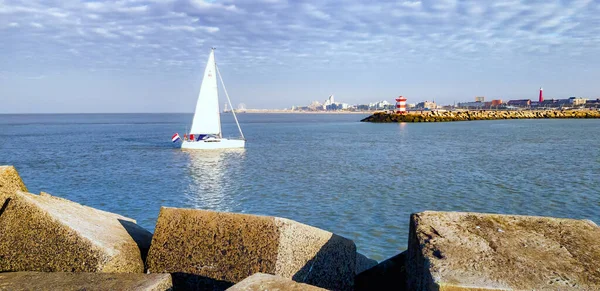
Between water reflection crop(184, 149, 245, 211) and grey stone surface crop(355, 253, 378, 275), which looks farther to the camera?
water reflection crop(184, 149, 245, 211)

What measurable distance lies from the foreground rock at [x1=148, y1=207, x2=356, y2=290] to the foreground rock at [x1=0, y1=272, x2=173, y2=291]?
537 millimetres

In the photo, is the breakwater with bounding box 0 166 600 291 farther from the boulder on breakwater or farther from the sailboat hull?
the sailboat hull

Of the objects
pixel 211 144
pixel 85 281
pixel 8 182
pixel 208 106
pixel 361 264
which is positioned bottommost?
pixel 211 144

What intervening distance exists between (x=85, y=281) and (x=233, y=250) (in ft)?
4.04

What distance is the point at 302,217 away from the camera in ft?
42.3

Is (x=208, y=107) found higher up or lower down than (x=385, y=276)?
higher up

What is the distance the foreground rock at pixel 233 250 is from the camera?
13.3ft

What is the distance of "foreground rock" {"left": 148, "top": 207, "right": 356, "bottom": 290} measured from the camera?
→ 405cm

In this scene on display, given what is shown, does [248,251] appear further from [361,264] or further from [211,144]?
[211,144]

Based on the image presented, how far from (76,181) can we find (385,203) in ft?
51.2

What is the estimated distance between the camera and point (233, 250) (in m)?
4.12

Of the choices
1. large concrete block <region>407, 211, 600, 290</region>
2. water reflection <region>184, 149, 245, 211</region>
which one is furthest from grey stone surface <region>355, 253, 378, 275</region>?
water reflection <region>184, 149, 245, 211</region>

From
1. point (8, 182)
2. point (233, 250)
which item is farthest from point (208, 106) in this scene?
point (233, 250)

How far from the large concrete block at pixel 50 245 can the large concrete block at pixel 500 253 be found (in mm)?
2704
